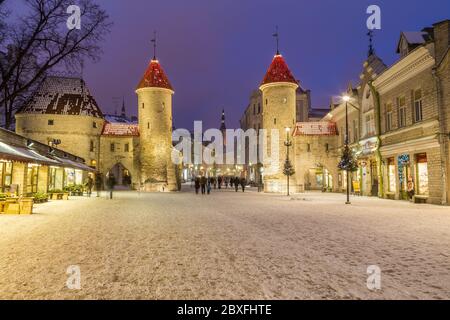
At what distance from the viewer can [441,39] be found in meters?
19.0

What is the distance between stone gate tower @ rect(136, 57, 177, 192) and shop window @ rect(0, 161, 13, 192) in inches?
882

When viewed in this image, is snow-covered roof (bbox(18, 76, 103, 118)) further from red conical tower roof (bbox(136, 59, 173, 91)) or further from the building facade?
red conical tower roof (bbox(136, 59, 173, 91))

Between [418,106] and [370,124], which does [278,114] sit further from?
[418,106]

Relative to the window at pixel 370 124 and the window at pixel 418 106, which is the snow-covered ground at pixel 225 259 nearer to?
the window at pixel 418 106

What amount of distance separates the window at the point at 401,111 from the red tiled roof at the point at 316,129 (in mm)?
15207

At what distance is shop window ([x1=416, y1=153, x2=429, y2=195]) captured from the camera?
20.6 m

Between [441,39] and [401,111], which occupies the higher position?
[441,39]

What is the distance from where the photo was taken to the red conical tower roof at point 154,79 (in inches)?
1677

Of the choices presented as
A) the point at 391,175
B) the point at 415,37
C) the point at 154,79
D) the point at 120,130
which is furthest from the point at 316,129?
the point at 120,130

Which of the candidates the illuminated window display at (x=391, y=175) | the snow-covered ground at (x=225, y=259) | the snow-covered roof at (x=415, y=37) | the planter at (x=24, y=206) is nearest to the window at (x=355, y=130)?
the illuminated window display at (x=391, y=175)

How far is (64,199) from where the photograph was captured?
24.3m

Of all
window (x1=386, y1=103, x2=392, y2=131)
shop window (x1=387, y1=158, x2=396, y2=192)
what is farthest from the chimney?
shop window (x1=387, y1=158, x2=396, y2=192)

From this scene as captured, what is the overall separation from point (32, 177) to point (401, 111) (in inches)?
931
